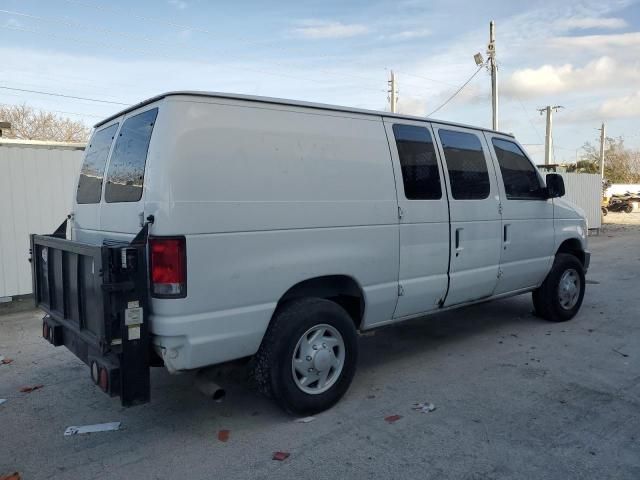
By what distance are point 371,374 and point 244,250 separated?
81.8 inches

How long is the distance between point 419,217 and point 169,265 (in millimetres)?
2299

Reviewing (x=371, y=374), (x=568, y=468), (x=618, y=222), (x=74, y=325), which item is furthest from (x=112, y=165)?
(x=618, y=222)

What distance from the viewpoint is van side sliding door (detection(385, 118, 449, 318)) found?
4457mm

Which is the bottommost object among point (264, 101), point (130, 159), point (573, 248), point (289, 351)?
point (289, 351)

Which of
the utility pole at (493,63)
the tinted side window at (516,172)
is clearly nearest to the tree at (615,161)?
the utility pole at (493,63)

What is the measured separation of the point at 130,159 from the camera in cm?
369

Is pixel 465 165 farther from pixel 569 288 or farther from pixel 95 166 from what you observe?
pixel 95 166

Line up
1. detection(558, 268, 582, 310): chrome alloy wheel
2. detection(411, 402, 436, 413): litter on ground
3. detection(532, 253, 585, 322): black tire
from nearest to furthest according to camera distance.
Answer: detection(411, 402, 436, 413): litter on ground < detection(532, 253, 585, 322): black tire < detection(558, 268, 582, 310): chrome alloy wheel

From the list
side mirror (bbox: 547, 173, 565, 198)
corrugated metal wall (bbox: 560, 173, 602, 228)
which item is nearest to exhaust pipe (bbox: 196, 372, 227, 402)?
side mirror (bbox: 547, 173, 565, 198)

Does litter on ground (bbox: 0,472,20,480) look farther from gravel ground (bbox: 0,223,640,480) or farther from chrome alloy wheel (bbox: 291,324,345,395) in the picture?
chrome alloy wheel (bbox: 291,324,345,395)

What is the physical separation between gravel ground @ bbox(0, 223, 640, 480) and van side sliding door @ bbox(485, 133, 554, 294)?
787 mm

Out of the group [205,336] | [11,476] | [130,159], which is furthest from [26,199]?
[205,336]

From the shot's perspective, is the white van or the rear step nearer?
the rear step

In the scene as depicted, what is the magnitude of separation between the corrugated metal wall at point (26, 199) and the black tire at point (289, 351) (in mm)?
5498
